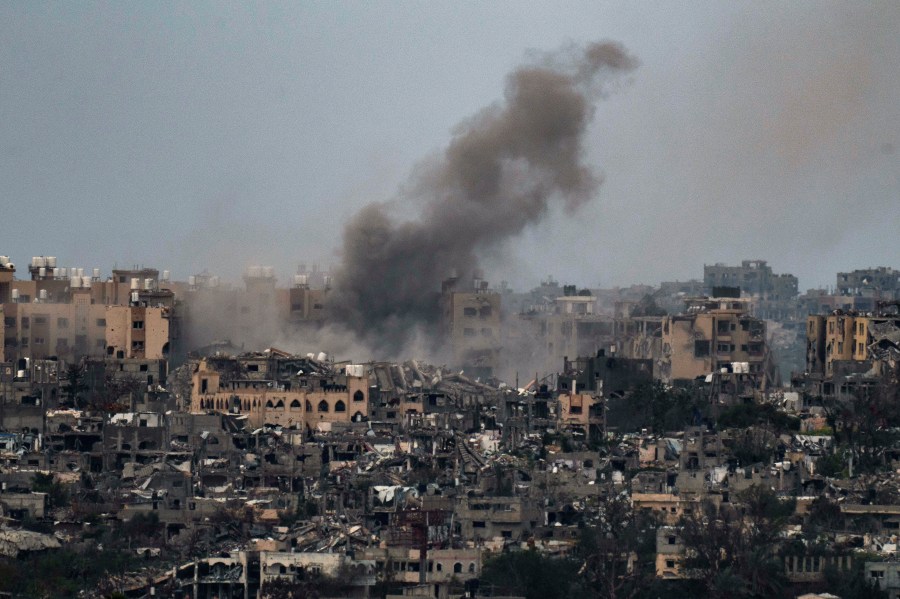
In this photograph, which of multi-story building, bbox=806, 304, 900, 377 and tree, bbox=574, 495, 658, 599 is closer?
tree, bbox=574, 495, 658, 599

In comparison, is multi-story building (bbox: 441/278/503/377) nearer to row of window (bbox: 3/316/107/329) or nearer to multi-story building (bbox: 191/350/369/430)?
row of window (bbox: 3/316/107/329)

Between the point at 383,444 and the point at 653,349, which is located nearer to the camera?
the point at 383,444

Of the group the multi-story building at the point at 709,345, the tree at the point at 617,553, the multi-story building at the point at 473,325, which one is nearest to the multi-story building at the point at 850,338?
the multi-story building at the point at 709,345

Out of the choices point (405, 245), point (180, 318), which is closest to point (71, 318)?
point (180, 318)

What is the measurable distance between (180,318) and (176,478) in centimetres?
2955

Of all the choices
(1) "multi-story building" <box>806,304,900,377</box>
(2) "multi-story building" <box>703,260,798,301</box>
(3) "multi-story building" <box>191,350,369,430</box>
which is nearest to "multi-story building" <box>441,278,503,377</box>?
(1) "multi-story building" <box>806,304,900,377</box>

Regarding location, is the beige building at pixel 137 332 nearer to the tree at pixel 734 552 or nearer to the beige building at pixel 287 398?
the beige building at pixel 287 398

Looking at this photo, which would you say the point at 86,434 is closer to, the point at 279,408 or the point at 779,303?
the point at 279,408

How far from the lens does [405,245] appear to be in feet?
328

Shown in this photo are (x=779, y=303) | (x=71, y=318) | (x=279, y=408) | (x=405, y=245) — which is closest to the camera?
(x=279, y=408)

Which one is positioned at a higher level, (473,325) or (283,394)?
(473,325)

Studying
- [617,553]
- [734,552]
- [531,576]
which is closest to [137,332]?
[617,553]

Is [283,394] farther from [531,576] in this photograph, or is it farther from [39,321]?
[531,576]

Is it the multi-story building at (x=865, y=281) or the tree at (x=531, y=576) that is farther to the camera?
the multi-story building at (x=865, y=281)
